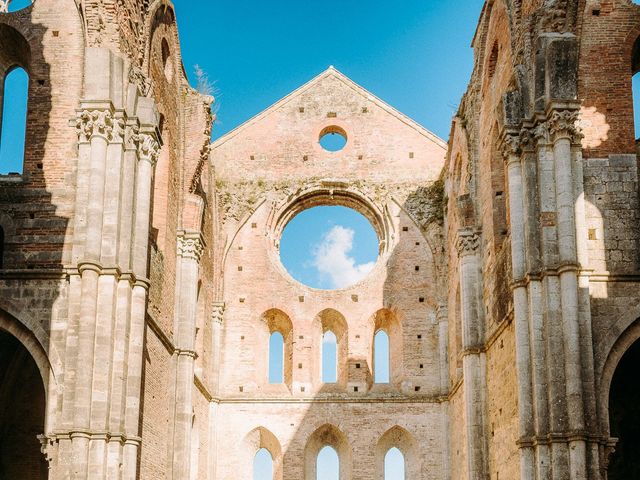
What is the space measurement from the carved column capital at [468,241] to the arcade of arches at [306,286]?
0.24ft

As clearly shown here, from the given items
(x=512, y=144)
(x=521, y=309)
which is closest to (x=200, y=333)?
(x=521, y=309)

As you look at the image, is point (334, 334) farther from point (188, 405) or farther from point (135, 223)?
point (135, 223)

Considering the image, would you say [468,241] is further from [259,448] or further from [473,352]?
[259,448]

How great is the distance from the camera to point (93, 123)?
14859 mm

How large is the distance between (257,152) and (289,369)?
5.54m

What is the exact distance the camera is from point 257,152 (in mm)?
25781

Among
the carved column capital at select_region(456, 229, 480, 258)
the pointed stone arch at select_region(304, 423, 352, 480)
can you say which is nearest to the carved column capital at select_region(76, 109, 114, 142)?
the carved column capital at select_region(456, 229, 480, 258)

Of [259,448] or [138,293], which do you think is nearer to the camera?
[138,293]

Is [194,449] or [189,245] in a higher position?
[189,245]

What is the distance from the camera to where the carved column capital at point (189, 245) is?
20312 millimetres

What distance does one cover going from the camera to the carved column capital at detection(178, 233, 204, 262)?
2031 cm

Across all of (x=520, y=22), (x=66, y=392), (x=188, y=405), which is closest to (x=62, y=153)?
(x=66, y=392)

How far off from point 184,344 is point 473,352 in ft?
18.2

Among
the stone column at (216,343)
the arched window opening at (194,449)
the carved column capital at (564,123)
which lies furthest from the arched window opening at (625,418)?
the stone column at (216,343)
